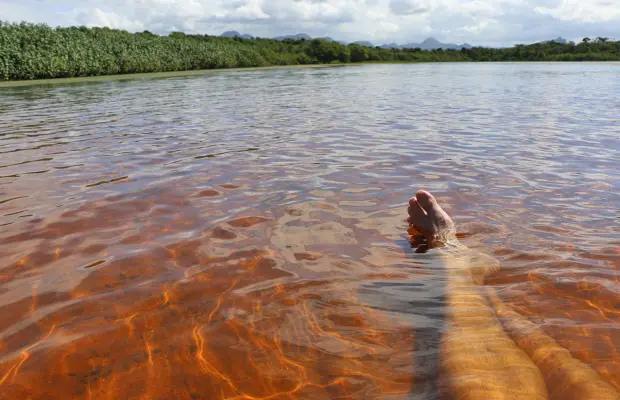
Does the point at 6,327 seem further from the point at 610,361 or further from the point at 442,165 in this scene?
the point at 442,165

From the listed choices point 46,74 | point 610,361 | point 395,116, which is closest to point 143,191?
point 610,361

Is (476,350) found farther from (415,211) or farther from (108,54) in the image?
(108,54)

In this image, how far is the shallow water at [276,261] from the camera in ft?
6.41

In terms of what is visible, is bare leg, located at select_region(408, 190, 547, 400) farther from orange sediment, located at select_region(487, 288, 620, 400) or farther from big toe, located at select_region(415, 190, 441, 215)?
big toe, located at select_region(415, 190, 441, 215)

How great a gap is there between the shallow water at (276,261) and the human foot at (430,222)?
130 millimetres

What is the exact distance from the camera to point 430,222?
130 inches

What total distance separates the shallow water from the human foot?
0.13m

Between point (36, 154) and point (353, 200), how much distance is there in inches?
183

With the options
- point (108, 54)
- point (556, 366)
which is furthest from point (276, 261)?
point (108, 54)

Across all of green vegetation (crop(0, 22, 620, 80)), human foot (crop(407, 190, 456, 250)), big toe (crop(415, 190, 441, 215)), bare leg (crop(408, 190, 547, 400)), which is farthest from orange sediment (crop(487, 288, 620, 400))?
green vegetation (crop(0, 22, 620, 80))

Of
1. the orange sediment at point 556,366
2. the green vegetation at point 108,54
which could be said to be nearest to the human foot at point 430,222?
the orange sediment at point 556,366

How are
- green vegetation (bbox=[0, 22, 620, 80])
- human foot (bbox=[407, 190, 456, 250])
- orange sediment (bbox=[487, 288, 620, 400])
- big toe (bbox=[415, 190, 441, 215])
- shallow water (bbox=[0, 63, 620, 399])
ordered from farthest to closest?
1. green vegetation (bbox=[0, 22, 620, 80])
2. big toe (bbox=[415, 190, 441, 215])
3. human foot (bbox=[407, 190, 456, 250])
4. shallow water (bbox=[0, 63, 620, 399])
5. orange sediment (bbox=[487, 288, 620, 400])

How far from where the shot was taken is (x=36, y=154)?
609 cm

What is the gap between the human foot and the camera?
3.23 metres
